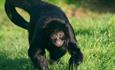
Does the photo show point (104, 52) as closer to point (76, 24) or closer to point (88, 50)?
point (88, 50)

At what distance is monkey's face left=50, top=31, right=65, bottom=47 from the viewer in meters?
5.30

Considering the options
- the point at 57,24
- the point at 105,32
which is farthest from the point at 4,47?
the point at 57,24

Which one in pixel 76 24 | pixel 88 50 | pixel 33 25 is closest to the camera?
pixel 33 25

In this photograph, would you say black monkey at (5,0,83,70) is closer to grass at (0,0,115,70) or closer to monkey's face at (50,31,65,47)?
monkey's face at (50,31,65,47)

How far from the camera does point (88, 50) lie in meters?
6.84

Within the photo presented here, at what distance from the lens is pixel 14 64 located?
22.6 ft

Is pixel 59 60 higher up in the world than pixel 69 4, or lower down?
higher up

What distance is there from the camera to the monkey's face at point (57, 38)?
5.30m

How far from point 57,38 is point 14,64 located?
174 cm

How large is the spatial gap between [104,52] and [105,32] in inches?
31.7

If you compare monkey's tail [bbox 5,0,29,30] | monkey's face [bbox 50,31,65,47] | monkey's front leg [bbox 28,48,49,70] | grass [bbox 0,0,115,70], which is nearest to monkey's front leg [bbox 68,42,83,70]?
monkey's face [bbox 50,31,65,47]

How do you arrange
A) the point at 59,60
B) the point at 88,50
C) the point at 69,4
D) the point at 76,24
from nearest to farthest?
the point at 59,60 < the point at 88,50 < the point at 76,24 < the point at 69,4

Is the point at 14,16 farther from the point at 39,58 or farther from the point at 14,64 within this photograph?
the point at 39,58

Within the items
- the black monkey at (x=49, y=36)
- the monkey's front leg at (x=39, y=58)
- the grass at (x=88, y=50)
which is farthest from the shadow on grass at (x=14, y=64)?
the monkey's front leg at (x=39, y=58)
